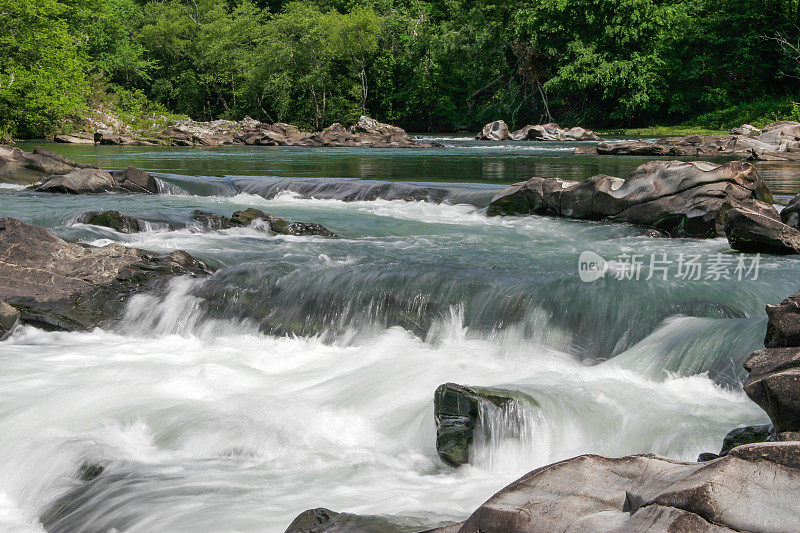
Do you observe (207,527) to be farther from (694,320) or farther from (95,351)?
(694,320)

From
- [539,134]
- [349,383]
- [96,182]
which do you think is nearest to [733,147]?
[539,134]

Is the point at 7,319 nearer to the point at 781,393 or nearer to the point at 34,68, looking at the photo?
the point at 781,393

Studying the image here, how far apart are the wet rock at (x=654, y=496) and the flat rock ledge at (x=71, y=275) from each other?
18.8 feet

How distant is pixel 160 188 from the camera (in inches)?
626

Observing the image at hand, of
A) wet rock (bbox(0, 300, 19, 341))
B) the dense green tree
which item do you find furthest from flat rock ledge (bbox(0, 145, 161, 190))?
the dense green tree

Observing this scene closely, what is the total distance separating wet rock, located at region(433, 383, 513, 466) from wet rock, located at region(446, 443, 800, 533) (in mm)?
1568

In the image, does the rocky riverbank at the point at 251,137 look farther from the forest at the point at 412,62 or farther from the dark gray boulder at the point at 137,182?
the dark gray boulder at the point at 137,182

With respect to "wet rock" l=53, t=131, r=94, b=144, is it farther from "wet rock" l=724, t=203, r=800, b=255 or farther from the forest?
"wet rock" l=724, t=203, r=800, b=255

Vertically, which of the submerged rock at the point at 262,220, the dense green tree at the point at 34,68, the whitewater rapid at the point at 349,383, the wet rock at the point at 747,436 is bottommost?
the whitewater rapid at the point at 349,383

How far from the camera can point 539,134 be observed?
3347 cm

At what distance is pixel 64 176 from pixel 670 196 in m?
12.1

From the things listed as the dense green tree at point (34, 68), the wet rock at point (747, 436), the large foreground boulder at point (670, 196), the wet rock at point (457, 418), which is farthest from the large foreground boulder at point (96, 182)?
the dense green tree at point (34, 68)

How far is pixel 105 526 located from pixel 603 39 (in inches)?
1437

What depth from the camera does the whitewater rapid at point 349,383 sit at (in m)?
3.93
